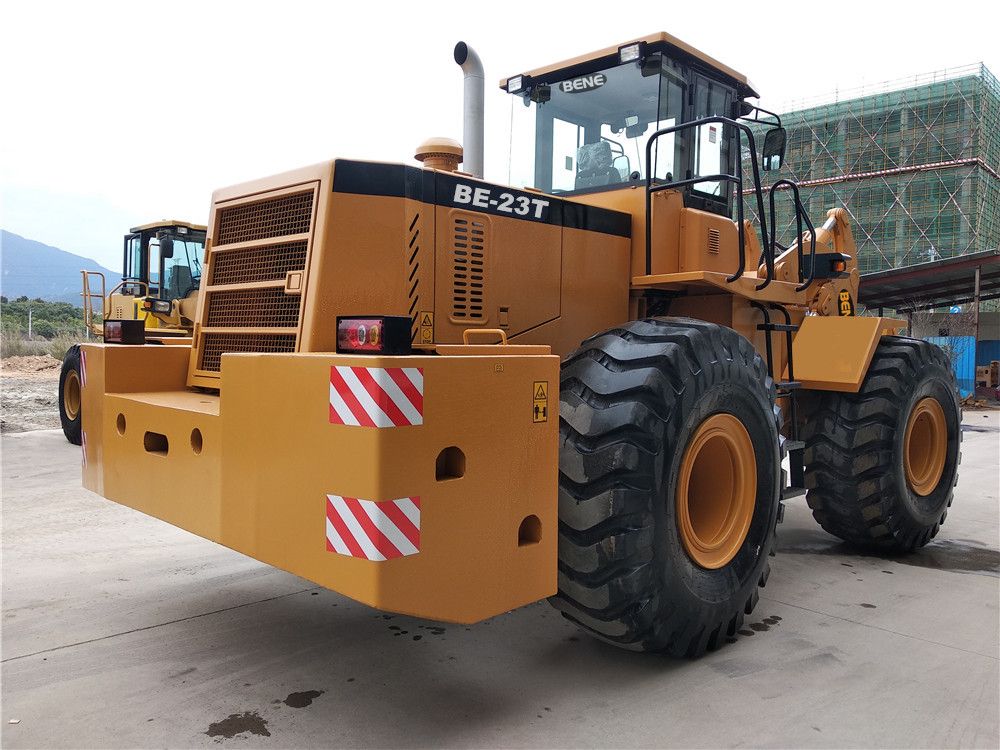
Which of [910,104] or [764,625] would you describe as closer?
[764,625]

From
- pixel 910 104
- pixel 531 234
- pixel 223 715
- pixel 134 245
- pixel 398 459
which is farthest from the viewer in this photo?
pixel 910 104

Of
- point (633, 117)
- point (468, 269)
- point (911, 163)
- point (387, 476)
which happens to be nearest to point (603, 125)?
point (633, 117)

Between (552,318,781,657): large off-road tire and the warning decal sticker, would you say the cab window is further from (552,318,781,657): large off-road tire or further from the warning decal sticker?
the warning decal sticker

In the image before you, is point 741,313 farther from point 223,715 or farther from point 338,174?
point 223,715

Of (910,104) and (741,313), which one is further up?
(910,104)

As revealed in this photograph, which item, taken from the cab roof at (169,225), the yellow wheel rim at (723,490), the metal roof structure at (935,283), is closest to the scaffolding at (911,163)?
the metal roof structure at (935,283)

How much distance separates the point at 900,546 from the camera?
568 centimetres

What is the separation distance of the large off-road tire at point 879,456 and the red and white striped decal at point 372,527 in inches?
153

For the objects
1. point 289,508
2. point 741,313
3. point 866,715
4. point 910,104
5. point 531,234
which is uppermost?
point 910,104

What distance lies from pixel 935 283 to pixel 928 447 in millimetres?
15776

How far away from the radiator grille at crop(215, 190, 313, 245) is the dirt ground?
28.8 ft

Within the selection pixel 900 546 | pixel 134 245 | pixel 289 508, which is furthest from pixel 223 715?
pixel 134 245

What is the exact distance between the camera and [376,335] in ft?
8.93

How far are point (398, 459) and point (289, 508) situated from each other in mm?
565
